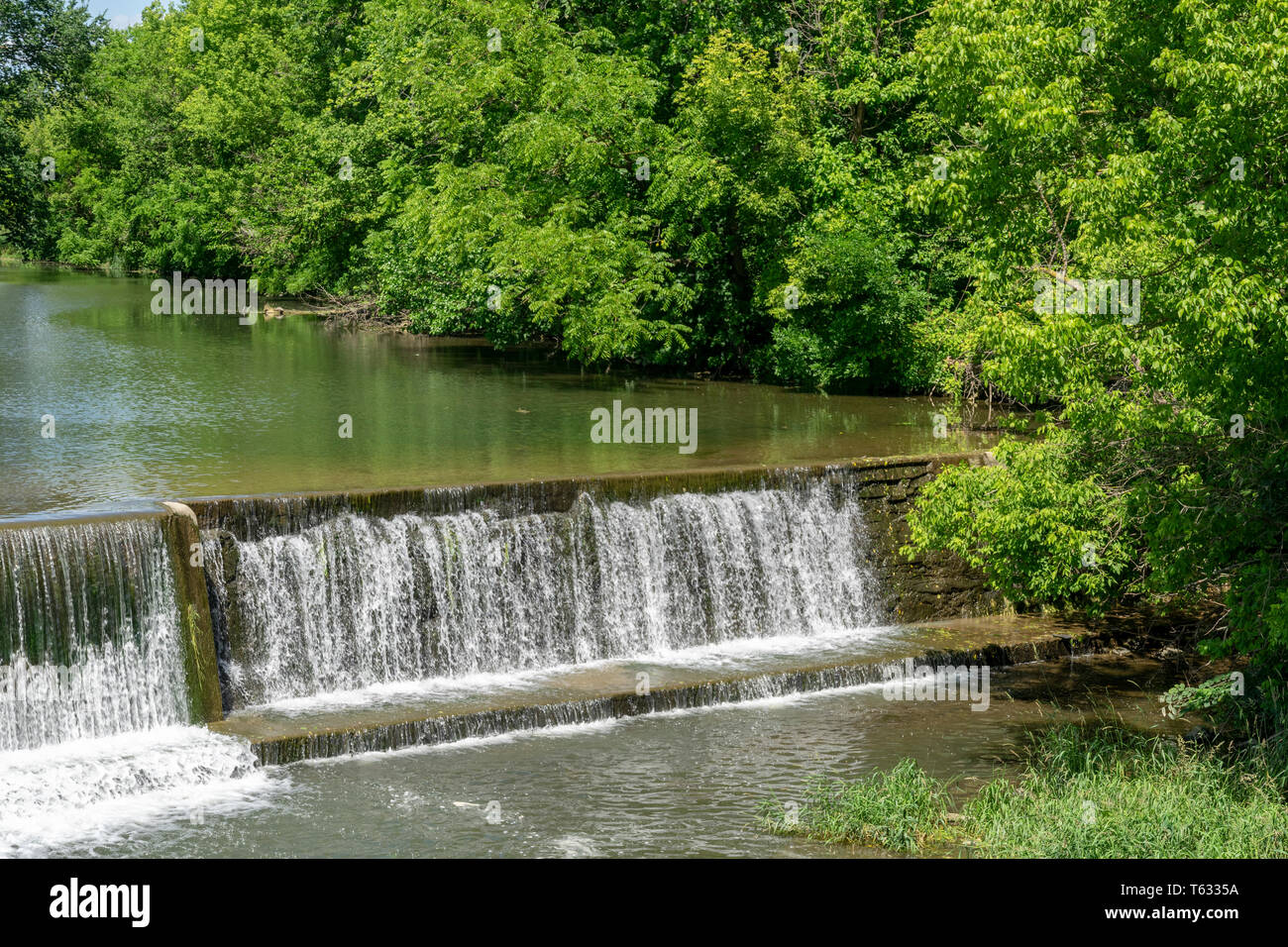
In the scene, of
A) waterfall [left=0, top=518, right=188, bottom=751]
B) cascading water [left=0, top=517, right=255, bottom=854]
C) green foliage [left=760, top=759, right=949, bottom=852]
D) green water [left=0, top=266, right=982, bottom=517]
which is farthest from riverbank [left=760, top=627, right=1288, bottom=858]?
green water [left=0, top=266, right=982, bottom=517]

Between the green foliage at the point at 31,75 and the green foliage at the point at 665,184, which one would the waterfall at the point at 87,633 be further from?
the green foliage at the point at 31,75

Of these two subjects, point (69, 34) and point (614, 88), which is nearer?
point (614, 88)

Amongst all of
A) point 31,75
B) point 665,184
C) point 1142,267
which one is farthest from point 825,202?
point 31,75

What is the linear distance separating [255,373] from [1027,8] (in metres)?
16.9

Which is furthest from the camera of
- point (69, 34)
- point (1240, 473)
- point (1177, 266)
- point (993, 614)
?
point (69, 34)

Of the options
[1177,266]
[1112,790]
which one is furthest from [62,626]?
[1177,266]

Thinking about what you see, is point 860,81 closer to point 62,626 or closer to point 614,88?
point 614,88

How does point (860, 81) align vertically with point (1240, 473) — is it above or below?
above

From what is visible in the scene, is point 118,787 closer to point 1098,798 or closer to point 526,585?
point 526,585

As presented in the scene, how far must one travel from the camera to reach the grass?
866 cm

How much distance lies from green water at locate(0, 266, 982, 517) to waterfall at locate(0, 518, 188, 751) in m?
1.79

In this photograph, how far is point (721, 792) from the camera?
421 inches

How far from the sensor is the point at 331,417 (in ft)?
66.5

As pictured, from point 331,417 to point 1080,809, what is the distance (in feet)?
45.0
